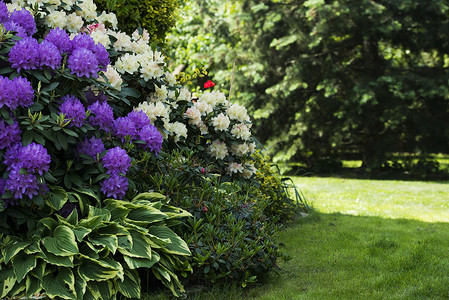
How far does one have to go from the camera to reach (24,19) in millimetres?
3084

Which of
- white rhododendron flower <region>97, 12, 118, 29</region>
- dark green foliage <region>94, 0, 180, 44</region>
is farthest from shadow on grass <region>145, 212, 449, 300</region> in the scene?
dark green foliage <region>94, 0, 180, 44</region>

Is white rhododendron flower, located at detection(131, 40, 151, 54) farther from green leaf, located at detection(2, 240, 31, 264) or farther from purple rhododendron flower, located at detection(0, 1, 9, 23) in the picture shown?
green leaf, located at detection(2, 240, 31, 264)

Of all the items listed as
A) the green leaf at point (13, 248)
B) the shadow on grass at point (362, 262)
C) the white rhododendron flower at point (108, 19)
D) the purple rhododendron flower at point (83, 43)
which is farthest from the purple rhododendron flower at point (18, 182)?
the white rhododendron flower at point (108, 19)

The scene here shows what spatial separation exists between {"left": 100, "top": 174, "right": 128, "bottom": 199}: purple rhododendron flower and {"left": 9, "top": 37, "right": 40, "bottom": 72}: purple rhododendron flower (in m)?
0.82

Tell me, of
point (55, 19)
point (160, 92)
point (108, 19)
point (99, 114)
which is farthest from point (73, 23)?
point (99, 114)

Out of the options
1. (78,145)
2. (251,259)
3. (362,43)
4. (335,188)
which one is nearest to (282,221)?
(251,259)

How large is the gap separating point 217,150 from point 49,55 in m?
1.71

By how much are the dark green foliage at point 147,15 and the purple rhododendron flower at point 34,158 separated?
240cm

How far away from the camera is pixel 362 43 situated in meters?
10.6

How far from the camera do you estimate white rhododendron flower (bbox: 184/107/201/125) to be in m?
3.94

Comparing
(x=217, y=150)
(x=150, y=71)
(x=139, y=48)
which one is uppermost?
(x=139, y=48)

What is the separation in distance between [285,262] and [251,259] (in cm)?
69

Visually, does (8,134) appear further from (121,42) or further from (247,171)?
(247,171)

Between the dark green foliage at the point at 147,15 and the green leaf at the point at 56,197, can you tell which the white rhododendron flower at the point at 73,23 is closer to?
the dark green foliage at the point at 147,15
